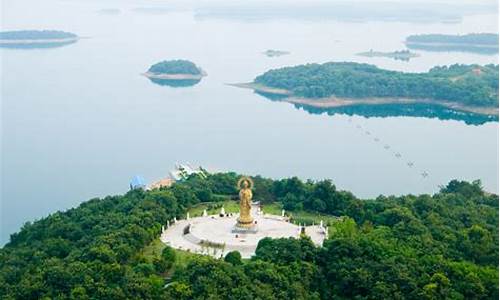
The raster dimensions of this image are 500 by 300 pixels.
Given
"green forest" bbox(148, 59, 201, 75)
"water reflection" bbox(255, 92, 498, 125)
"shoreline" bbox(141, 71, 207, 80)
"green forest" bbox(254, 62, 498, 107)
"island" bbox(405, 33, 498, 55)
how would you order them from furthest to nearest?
1. "island" bbox(405, 33, 498, 55)
2. "green forest" bbox(148, 59, 201, 75)
3. "shoreline" bbox(141, 71, 207, 80)
4. "green forest" bbox(254, 62, 498, 107)
5. "water reflection" bbox(255, 92, 498, 125)

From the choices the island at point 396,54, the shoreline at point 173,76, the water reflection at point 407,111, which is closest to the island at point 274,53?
the island at point 396,54

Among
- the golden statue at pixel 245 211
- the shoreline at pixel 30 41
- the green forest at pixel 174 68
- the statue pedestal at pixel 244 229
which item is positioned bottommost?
the shoreline at pixel 30 41

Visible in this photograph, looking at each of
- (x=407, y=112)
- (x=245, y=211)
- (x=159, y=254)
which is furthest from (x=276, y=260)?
(x=407, y=112)

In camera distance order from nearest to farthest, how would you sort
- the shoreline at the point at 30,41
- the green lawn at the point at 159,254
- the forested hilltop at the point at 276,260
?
the forested hilltop at the point at 276,260
the green lawn at the point at 159,254
the shoreline at the point at 30,41

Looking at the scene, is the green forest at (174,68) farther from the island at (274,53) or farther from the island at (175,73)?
the island at (274,53)

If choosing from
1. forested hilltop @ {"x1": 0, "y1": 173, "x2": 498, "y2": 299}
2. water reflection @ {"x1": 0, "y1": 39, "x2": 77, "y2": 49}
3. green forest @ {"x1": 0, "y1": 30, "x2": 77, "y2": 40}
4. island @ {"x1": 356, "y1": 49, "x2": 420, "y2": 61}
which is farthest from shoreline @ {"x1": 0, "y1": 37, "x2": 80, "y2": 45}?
→ forested hilltop @ {"x1": 0, "y1": 173, "x2": 498, "y2": 299}

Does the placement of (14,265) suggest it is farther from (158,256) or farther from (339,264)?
(339,264)

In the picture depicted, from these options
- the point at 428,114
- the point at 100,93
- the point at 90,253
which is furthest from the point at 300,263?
the point at 100,93

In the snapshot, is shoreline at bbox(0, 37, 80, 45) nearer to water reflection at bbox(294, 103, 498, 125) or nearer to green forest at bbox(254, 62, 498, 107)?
green forest at bbox(254, 62, 498, 107)
